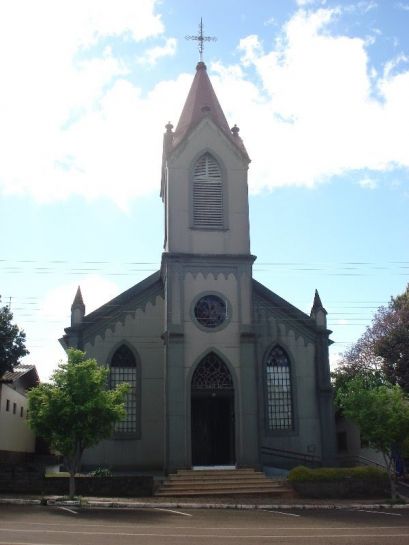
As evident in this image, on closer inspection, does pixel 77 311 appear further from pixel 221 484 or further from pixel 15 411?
pixel 15 411

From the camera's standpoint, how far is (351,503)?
2381 centimetres

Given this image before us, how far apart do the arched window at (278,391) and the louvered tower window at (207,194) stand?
295 inches

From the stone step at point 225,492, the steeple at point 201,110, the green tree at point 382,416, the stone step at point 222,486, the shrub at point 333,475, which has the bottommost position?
the stone step at point 225,492

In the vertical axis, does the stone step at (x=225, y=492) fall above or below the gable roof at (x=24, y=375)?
below

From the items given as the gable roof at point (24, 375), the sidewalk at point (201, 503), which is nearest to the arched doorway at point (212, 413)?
the sidewalk at point (201, 503)

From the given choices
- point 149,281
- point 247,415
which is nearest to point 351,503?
point 247,415

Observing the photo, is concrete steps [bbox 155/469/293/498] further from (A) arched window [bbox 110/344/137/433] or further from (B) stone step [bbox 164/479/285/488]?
(A) arched window [bbox 110/344/137/433]

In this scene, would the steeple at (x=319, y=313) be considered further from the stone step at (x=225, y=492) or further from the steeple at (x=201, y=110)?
the stone step at (x=225, y=492)

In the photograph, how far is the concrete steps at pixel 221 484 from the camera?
25547 mm

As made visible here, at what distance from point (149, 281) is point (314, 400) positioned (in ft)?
35.0

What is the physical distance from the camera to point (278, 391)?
32.2 meters

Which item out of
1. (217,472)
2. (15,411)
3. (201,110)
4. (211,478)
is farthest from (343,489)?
(15,411)

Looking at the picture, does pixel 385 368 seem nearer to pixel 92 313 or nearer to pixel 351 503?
pixel 351 503

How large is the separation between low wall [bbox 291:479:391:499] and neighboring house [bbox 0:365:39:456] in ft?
56.2
